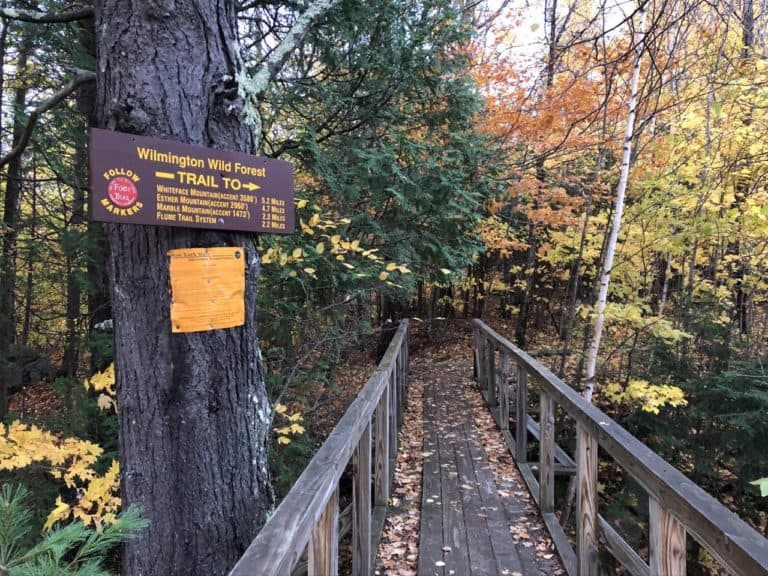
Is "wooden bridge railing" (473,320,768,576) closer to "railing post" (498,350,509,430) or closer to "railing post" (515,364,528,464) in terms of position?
"railing post" (515,364,528,464)

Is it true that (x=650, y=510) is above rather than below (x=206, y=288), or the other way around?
below

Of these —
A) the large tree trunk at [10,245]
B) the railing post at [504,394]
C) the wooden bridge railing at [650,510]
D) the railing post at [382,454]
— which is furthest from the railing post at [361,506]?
the large tree trunk at [10,245]

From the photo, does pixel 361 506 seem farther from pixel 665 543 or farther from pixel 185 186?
pixel 185 186

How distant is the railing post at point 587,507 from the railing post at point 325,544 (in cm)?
139

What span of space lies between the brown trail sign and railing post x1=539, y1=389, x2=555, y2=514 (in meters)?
2.34

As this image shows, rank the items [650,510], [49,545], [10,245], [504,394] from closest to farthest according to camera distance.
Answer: [49,545]
[650,510]
[10,245]
[504,394]

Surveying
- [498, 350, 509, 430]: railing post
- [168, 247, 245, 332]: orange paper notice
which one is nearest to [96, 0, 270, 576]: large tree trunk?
[168, 247, 245, 332]: orange paper notice

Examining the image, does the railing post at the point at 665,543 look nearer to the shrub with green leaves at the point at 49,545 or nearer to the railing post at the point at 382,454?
the shrub with green leaves at the point at 49,545

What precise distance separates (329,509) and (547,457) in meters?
2.18

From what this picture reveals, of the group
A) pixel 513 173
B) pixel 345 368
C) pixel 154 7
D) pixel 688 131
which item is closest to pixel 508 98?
pixel 513 173

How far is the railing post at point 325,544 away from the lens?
148 centimetres

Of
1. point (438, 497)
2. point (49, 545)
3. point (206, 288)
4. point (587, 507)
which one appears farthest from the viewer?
point (438, 497)

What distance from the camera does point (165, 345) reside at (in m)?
1.82

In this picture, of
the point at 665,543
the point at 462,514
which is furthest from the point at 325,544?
the point at 462,514
